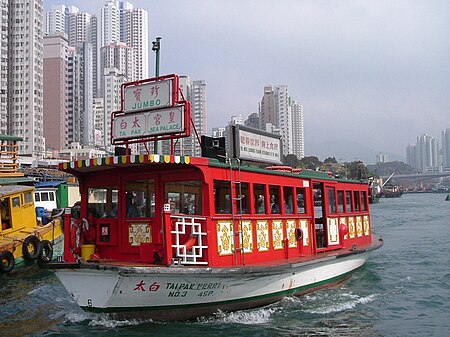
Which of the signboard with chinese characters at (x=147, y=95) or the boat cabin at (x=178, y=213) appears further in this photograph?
the signboard with chinese characters at (x=147, y=95)

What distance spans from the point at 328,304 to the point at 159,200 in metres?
4.38

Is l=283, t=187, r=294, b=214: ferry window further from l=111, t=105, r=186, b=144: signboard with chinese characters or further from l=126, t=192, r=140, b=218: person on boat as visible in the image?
l=126, t=192, r=140, b=218: person on boat

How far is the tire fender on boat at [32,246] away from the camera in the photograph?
15047 millimetres

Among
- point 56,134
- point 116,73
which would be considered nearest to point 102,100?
point 116,73

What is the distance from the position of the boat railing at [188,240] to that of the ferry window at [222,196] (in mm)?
542

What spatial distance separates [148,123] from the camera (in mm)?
9375

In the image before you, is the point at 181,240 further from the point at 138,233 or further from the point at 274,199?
the point at 274,199

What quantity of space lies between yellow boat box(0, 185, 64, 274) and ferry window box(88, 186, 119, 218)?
17.9ft

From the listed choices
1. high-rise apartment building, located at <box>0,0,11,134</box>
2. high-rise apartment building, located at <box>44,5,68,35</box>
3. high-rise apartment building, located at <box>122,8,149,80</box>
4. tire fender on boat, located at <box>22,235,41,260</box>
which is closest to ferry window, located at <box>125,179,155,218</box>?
tire fender on boat, located at <box>22,235,41,260</box>

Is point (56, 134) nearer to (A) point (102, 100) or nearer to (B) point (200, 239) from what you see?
(A) point (102, 100)

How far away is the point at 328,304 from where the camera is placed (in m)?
10.6

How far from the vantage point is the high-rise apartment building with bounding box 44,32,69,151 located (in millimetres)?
92938


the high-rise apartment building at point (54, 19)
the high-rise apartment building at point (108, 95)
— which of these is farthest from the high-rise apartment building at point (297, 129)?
the high-rise apartment building at point (54, 19)

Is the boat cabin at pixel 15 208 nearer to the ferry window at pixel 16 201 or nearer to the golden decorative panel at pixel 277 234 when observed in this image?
the ferry window at pixel 16 201
